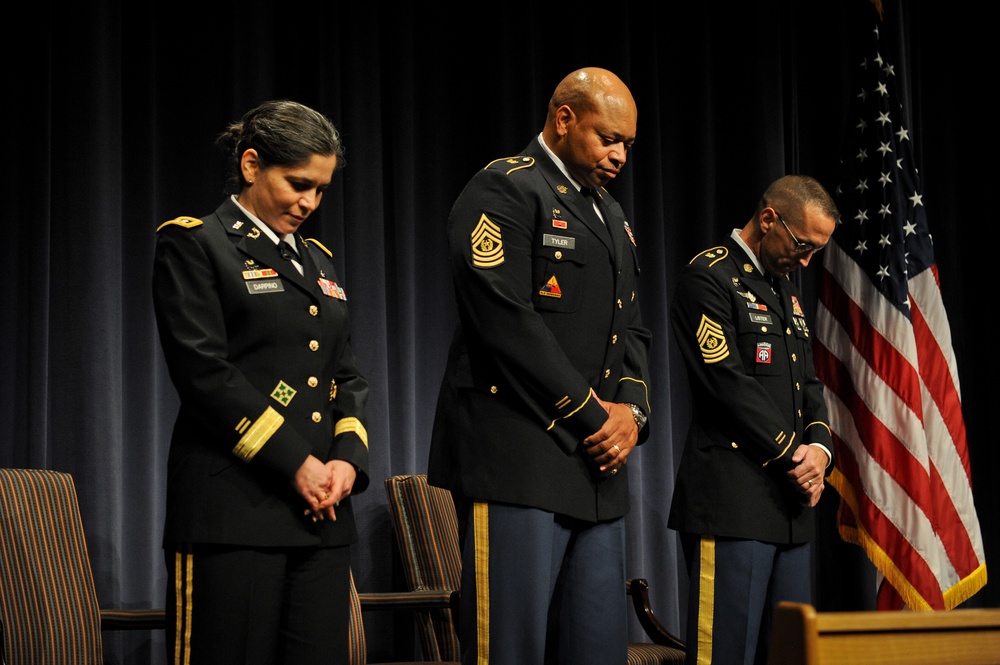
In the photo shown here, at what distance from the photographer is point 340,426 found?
239cm

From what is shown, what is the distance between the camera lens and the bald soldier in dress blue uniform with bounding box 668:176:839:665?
10.1 feet

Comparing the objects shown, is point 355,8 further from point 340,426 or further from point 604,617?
point 604,617

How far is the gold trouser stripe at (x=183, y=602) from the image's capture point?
2107 millimetres

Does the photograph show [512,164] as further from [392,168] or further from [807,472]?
[392,168]

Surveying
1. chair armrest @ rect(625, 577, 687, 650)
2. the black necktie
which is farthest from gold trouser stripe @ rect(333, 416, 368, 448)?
chair armrest @ rect(625, 577, 687, 650)

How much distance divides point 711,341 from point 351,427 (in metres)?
1.22

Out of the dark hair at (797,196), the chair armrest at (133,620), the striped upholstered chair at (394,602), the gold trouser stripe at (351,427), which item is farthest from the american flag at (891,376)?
the chair armrest at (133,620)

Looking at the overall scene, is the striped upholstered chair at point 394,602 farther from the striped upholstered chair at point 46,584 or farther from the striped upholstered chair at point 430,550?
the striped upholstered chair at point 46,584

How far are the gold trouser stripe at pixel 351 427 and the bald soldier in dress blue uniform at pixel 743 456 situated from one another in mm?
1142

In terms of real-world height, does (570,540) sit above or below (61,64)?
below

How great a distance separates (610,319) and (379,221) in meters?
1.57

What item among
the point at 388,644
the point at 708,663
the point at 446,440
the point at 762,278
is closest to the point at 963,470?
the point at 762,278

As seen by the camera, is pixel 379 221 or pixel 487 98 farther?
pixel 487 98

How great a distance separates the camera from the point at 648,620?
3.64 m
